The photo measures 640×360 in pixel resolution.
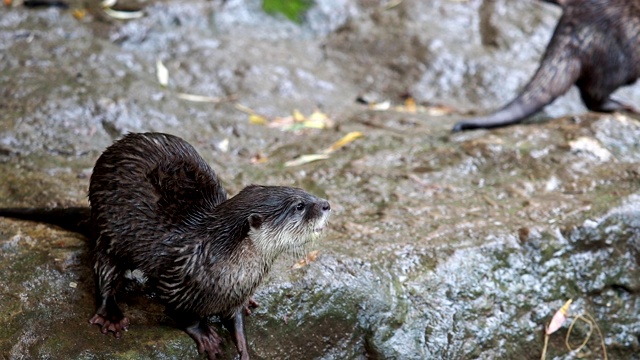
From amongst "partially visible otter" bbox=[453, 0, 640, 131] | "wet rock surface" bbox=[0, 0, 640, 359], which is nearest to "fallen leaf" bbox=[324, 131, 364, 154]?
"wet rock surface" bbox=[0, 0, 640, 359]

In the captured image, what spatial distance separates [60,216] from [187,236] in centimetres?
66

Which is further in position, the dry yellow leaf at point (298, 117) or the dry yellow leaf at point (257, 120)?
the dry yellow leaf at point (298, 117)

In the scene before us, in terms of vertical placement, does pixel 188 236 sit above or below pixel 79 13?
above

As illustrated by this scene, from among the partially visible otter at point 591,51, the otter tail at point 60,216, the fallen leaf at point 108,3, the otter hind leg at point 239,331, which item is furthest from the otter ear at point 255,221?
the fallen leaf at point 108,3

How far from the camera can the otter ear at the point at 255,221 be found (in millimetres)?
2234

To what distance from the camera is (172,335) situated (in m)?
2.27

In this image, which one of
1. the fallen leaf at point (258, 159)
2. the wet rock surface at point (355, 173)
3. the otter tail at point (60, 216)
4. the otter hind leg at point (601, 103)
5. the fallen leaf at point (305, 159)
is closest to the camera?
the wet rock surface at point (355, 173)

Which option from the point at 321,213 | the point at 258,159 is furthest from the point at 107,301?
the point at 258,159

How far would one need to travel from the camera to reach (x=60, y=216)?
272cm

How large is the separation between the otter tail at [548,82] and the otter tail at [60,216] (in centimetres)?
237

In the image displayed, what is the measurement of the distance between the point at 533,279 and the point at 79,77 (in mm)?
2453

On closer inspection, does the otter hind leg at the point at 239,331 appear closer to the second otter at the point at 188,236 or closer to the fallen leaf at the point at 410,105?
the second otter at the point at 188,236

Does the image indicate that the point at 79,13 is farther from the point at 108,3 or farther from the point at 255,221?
the point at 255,221

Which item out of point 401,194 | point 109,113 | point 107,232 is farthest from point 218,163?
point 107,232
